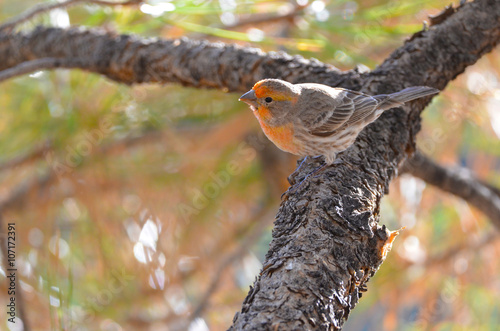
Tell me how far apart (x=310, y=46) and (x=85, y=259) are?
3.78ft

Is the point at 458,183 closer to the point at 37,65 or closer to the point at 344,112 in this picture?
the point at 344,112

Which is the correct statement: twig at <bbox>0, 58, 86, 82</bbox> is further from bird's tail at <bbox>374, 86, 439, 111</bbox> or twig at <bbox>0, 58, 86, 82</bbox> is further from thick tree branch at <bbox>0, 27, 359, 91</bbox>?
bird's tail at <bbox>374, 86, 439, 111</bbox>

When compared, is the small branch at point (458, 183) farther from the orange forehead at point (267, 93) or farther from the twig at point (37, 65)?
the twig at point (37, 65)

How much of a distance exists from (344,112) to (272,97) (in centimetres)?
25

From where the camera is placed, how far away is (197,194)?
207cm

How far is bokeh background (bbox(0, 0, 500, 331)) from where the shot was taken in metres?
1.80

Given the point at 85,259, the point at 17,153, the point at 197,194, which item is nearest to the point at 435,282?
the point at 197,194

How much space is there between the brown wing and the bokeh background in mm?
146

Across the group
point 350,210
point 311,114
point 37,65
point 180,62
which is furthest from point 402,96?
point 37,65

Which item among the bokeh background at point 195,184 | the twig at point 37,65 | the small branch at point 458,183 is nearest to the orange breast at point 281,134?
the bokeh background at point 195,184

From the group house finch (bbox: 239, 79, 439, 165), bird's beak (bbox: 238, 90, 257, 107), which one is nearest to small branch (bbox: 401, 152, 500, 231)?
house finch (bbox: 239, 79, 439, 165)

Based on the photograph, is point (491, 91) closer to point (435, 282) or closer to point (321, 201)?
point (435, 282)

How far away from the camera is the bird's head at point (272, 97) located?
157 centimetres

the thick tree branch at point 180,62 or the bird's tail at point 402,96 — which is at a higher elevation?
the thick tree branch at point 180,62
